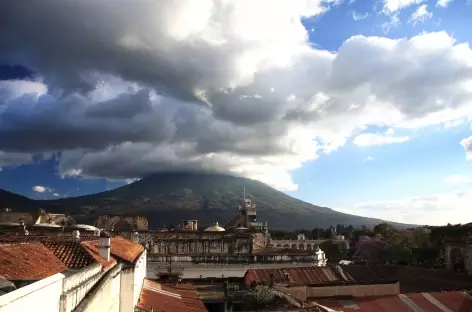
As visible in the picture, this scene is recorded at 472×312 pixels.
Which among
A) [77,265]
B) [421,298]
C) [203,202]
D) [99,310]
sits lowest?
[421,298]

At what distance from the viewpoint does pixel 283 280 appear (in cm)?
2517

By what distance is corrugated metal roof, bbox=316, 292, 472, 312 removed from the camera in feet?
67.2

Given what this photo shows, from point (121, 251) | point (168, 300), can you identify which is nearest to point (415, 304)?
point (168, 300)

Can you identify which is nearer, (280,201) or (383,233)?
(383,233)

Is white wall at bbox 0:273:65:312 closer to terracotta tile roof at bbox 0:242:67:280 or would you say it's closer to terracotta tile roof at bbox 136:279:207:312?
terracotta tile roof at bbox 0:242:67:280

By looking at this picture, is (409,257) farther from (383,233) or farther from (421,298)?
(421,298)

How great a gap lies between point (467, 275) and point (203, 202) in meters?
143

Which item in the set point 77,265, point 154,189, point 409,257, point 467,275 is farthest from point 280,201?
point 77,265

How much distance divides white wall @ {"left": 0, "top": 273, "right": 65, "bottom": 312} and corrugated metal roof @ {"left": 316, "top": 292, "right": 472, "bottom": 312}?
688 inches

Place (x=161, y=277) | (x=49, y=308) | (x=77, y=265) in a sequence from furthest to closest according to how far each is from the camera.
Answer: (x=161, y=277) < (x=77, y=265) < (x=49, y=308)

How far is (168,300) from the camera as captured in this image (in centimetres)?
1845

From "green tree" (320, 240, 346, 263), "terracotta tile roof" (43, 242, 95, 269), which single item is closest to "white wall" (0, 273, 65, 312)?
"terracotta tile roof" (43, 242, 95, 269)

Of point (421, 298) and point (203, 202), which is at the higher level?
point (203, 202)

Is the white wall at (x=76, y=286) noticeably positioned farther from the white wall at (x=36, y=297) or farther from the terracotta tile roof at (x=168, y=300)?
the terracotta tile roof at (x=168, y=300)
